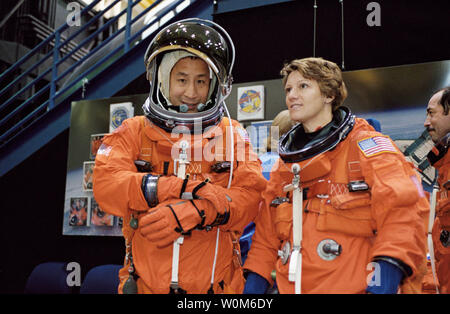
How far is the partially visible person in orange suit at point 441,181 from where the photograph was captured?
2.21 metres

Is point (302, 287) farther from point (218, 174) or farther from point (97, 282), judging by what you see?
point (97, 282)

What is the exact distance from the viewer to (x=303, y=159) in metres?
1.54

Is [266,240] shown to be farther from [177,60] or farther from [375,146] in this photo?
[177,60]

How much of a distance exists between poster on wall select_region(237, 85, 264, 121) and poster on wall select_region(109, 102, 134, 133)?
1.09m

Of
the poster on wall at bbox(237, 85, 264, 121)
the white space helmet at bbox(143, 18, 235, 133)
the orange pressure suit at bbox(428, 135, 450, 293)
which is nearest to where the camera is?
the white space helmet at bbox(143, 18, 235, 133)

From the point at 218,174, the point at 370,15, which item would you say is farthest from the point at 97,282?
the point at 370,15

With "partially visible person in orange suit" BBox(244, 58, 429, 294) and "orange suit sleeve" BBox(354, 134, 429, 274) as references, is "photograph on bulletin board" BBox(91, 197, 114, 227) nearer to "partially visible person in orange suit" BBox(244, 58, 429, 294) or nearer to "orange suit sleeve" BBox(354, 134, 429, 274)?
"partially visible person in orange suit" BBox(244, 58, 429, 294)

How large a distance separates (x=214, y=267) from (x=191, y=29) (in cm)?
112

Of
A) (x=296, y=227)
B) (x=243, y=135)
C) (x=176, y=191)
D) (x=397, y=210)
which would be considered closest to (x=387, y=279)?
(x=397, y=210)

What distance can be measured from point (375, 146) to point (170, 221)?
2.62 ft

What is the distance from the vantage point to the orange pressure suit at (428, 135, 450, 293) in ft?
7.23

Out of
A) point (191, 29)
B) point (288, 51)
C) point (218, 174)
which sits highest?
point (288, 51)

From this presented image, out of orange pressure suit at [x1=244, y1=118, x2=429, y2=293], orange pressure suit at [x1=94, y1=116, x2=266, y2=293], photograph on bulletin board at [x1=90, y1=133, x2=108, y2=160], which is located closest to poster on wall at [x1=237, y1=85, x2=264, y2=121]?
photograph on bulletin board at [x1=90, y1=133, x2=108, y2=160]

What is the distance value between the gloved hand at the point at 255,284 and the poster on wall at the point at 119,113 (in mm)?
2656
